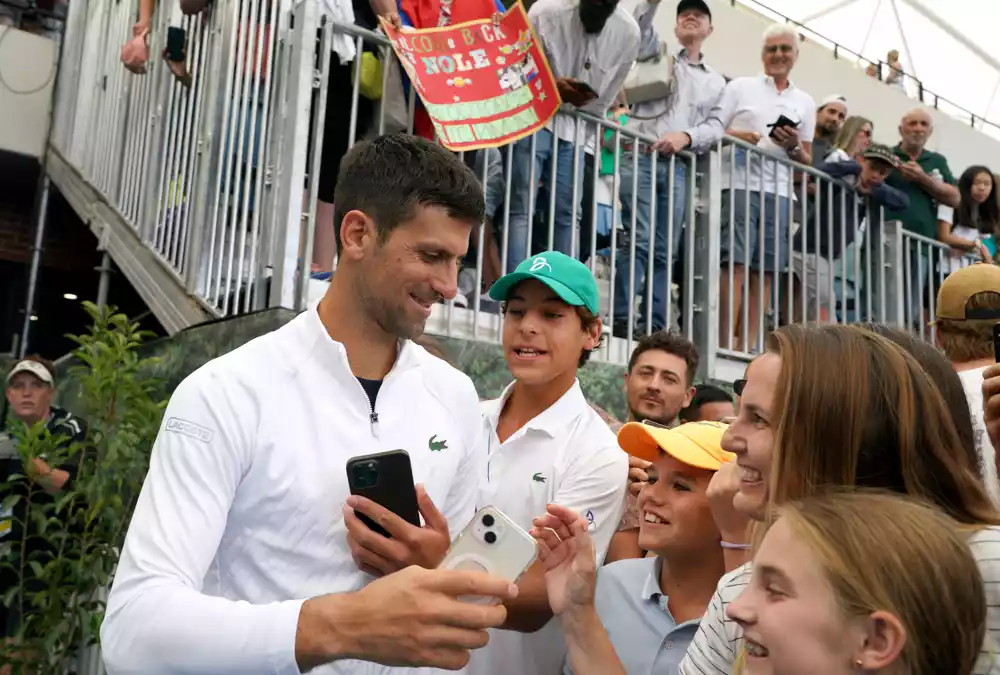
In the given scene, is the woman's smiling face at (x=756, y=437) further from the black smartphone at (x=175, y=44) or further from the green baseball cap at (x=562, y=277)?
the black smartphone at (x=175, y=44)

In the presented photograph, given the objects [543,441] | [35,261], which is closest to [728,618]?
[543,441]

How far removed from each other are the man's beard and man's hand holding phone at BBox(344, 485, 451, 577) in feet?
11.5

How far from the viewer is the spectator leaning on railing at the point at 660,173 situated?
188 inches

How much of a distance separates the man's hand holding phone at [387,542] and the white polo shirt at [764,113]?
4342 mm

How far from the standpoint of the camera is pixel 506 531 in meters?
1.41

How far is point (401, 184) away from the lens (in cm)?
168

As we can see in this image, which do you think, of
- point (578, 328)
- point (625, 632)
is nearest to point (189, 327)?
point (578, 328)

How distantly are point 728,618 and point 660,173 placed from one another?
12.6ft

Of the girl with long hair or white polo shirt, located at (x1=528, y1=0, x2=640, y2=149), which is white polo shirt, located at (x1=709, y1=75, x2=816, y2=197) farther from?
the girl with long hair

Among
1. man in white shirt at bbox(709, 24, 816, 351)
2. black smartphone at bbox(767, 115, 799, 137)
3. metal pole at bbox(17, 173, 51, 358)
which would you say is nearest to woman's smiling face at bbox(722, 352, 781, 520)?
man in white shirt at bbox(709, 24, 816, 351)

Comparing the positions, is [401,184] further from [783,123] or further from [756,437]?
[783,123]

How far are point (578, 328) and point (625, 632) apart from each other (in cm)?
92

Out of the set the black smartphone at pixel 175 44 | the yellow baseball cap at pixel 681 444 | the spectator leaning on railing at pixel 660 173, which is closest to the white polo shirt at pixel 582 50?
the spectator leaning on railing at pixel 660 173

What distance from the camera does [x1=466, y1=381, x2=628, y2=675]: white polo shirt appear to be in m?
2.12
